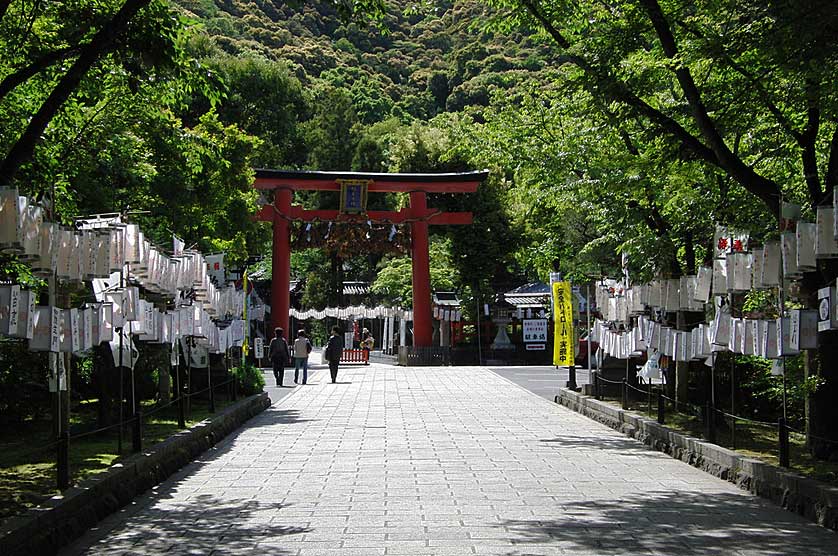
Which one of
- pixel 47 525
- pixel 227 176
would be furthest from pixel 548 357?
pixel 47 525

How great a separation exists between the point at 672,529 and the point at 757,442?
233 inches

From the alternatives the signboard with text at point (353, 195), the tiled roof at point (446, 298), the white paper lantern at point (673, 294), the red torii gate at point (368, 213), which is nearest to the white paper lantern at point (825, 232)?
the white paper lantern at point (673, 294)

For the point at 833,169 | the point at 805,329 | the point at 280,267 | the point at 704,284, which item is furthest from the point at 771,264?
the point at 280,267

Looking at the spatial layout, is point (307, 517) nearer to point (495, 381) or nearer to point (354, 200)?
point (495, 381)

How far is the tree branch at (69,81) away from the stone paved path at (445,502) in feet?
12.1

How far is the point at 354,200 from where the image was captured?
41.5 metres

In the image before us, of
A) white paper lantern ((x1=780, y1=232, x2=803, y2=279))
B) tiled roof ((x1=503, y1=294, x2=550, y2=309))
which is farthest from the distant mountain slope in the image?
white paper lantern ((x1=780, y1=232, x2=803, y2=279))

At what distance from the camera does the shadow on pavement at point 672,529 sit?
7.97 metres

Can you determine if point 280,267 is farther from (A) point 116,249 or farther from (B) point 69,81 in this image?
(B) point 69,81

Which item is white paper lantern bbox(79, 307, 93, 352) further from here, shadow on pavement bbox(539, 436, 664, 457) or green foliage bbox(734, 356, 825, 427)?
green foliage bbox(734, 356, 825, 427)

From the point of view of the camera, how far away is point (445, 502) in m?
10.1

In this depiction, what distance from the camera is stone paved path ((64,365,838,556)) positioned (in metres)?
8.16

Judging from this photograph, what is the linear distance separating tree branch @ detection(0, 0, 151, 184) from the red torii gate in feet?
98.2

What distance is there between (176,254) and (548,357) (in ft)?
105
